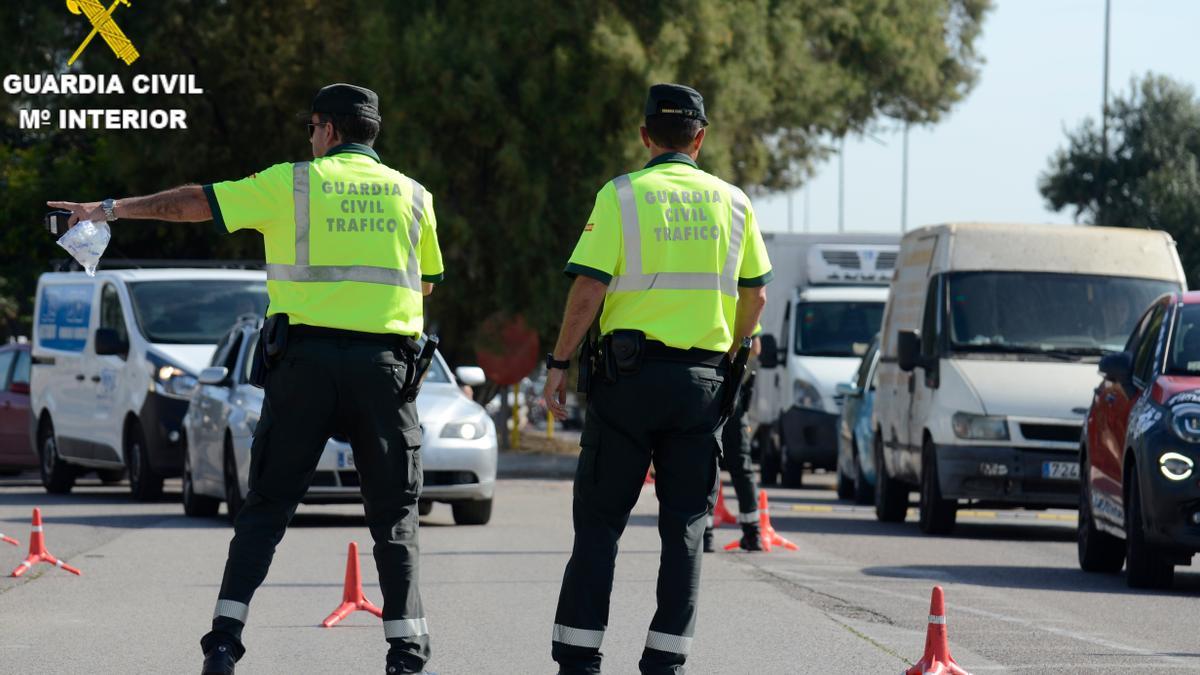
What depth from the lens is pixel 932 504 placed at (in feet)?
56.1

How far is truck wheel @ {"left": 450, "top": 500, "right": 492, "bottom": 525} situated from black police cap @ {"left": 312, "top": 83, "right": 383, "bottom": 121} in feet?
30.9

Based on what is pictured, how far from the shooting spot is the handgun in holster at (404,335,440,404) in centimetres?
762

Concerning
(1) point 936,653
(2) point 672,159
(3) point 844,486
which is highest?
(2) point 672,159

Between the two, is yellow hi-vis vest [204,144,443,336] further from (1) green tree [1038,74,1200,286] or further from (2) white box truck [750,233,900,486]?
(1) green tree [1038,74,1200,286]

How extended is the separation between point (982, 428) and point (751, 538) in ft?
8.72

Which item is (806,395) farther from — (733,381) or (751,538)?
(733,381)

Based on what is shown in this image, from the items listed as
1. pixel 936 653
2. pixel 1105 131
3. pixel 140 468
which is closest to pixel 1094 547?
pixel 936 653

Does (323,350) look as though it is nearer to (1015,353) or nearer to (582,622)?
(582,622)

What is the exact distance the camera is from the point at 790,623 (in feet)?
34.2

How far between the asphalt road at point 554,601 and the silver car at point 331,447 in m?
0.29

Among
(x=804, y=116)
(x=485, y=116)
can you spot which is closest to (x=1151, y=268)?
(x=485, y=116)

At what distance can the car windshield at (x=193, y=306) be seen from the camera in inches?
805

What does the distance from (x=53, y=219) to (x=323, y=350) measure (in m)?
0.99

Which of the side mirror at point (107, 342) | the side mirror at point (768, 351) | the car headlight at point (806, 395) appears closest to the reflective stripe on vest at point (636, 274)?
the side mirror at point (768, 351)
